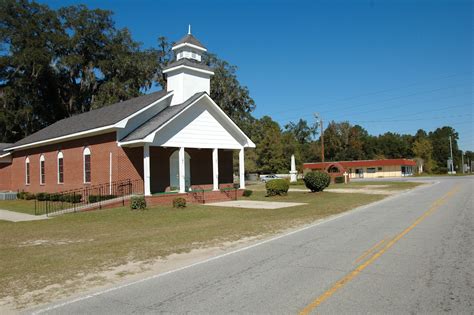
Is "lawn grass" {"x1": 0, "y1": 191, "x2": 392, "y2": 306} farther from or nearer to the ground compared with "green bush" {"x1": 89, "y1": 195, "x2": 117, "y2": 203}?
nearer to the ground

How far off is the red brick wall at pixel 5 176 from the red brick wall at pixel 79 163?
10.6 ft

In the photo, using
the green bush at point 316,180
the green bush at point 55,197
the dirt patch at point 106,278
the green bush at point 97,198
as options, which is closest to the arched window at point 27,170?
the green bush at point 55,197

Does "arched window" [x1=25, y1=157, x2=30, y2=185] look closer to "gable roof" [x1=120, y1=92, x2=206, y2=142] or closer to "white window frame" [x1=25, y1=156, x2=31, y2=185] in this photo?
"white window frame" [x1=25, y1=156, x2=31, y2=185]

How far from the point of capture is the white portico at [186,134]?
2380 centimetres

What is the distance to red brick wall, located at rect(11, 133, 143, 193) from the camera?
24.2 m

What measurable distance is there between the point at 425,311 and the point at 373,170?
7753 centimetres

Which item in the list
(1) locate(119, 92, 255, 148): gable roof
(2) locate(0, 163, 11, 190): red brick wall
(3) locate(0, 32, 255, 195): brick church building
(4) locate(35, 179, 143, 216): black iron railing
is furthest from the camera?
(2) locate(0, 163, 11, 190): red brick wall

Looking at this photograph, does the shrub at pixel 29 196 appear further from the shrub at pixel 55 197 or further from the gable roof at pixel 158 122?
the gable roof at pixel 158 122

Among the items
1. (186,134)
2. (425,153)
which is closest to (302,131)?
(425,153)

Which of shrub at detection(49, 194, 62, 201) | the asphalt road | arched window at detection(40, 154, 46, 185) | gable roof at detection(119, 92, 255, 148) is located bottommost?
the asphalt road

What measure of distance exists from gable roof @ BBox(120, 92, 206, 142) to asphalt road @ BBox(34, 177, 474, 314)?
13921mm

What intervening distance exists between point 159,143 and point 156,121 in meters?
1.71

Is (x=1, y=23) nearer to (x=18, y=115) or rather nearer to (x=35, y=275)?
(x=18, y=115)

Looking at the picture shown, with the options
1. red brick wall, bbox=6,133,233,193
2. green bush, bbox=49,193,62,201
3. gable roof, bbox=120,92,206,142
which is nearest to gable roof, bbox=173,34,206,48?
gable roof, bbox=120,92,206,142
